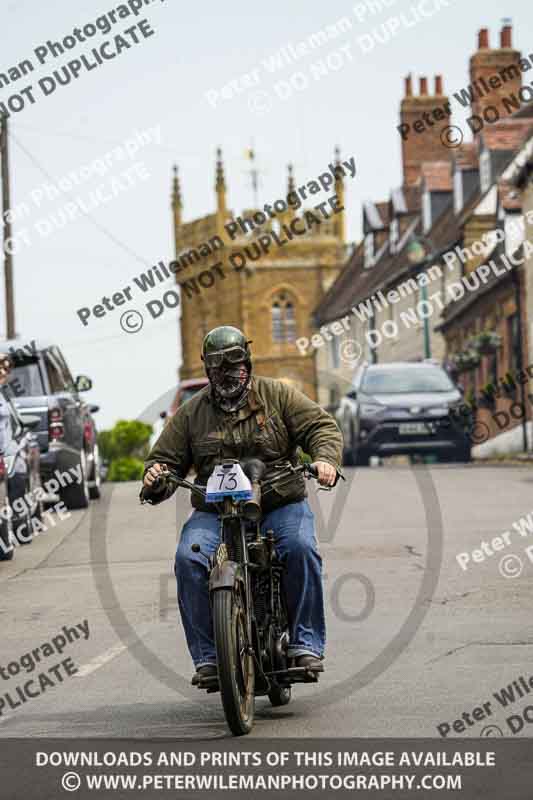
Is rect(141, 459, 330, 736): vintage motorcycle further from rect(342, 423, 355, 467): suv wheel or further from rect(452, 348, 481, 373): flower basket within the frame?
rect(452, 348, 481, 373): flower basket

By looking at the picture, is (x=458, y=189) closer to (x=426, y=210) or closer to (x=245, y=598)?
(x=426, y=210)

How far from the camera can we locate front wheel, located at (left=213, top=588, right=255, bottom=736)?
6816mm

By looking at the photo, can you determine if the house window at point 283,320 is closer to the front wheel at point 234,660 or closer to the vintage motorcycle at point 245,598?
the vintage motorcycle at point 245,598

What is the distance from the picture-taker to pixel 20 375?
2095 cm

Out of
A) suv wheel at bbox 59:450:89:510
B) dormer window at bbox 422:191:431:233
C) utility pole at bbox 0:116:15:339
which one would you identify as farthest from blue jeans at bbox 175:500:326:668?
dormer window at bbox 422:191:431:233

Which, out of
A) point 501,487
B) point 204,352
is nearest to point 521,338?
point 501,487

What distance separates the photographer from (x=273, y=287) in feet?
385

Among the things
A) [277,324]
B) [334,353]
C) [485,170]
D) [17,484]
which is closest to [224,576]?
[17,484]

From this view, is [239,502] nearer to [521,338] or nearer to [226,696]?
[226,696]

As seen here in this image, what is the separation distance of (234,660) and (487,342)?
3583 centimetres

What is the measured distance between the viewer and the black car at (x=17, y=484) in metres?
16.0

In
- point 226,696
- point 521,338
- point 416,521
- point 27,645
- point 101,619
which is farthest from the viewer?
point 521,338

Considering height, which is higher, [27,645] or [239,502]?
[239,502]

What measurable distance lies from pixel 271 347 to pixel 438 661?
10702 cm
